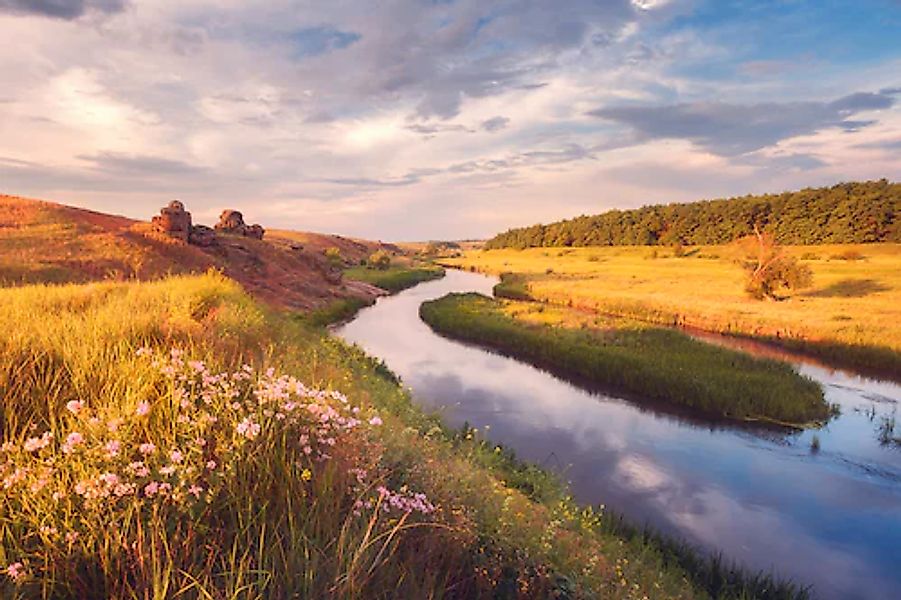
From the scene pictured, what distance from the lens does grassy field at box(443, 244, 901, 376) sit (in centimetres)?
2469

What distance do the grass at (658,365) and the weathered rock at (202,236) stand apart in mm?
18609

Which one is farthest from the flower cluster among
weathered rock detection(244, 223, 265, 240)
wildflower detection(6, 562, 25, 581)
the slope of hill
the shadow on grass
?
weathered rock detection(244, 223, 265, 240)

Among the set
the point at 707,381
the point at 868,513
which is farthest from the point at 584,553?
the point at 707,381

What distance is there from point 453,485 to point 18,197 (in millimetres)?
44222

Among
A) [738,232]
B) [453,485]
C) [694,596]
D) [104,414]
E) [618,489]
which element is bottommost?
[618,489]

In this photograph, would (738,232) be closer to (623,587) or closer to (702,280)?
(702,280)

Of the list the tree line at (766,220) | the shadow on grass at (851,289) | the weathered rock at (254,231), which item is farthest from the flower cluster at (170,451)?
the tree line at (766,220)

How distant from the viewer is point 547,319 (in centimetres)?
3241

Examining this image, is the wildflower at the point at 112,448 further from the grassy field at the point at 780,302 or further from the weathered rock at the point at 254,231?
Answer: the weathered rock at the point at 254,231

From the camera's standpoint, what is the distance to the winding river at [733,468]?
A: 973cm

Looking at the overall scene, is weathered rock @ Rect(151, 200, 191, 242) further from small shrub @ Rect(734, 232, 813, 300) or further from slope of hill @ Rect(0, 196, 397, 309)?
small shrub @ Rect(734, 232, 813, 300)

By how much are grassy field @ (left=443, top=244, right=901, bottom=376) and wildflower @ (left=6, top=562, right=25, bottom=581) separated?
28.7 meters

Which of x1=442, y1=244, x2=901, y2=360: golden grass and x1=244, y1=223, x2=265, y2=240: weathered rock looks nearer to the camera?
x1=442, y1=244, x2=901, y2=360: golden grass

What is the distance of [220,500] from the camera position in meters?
3.15
